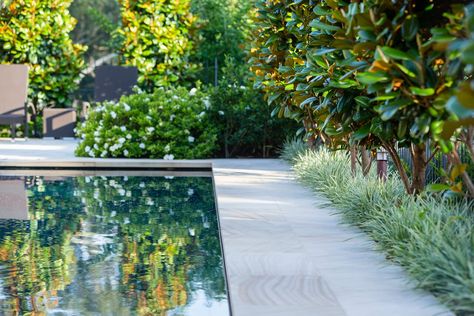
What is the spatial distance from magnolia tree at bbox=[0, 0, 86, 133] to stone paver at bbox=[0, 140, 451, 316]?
333 inches

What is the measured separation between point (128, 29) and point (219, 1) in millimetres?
1824

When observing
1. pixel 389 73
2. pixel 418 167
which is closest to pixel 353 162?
pixel 418 167

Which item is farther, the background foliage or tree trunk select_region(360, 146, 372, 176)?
the background foliage

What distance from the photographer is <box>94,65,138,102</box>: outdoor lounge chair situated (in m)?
15.3

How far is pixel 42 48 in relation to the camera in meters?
16.0

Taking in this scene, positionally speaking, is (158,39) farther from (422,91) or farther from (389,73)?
(422,91)

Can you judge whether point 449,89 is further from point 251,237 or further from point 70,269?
point 70,269

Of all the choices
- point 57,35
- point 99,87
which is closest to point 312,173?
point 99,87

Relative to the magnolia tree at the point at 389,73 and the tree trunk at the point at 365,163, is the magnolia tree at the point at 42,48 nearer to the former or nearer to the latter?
the tree trunk at the point at 365,163

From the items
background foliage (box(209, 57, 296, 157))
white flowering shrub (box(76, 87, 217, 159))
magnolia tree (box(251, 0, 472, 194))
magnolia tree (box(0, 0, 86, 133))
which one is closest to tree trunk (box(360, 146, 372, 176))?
magnolia tree (box(251, 0, 472, 194))

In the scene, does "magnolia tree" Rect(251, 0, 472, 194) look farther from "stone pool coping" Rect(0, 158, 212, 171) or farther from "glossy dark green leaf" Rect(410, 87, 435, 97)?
"stone pool coping" Rect(0, 158, 212, 171)

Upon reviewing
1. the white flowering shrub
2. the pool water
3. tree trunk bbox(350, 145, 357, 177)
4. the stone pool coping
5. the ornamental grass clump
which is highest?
the white flowering shrub

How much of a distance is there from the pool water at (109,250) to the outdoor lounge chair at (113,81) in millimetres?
5468

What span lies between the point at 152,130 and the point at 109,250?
240 inches
